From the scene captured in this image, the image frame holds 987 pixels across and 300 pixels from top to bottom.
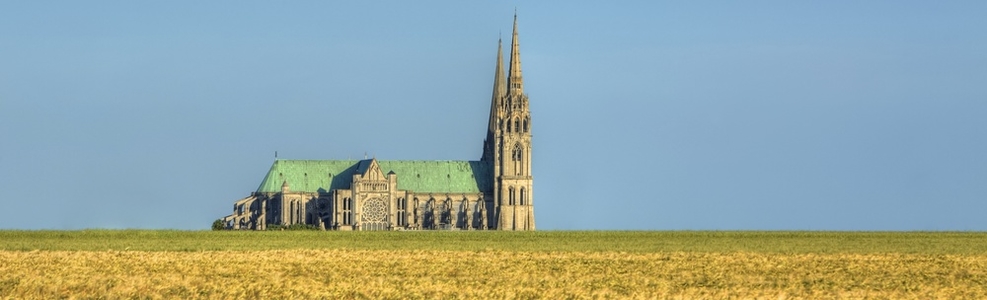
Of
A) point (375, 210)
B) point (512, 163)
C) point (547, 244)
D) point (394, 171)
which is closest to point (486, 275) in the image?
point (547, 244)

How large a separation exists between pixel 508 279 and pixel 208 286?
291 inches

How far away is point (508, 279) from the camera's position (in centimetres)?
4125

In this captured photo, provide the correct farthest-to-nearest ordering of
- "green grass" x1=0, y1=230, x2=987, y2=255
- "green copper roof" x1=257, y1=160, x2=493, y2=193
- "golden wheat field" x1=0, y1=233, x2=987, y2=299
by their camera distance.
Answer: "green copper roof" x1=257, y1=160, x2=493, y2=193 < "green grass" x1=0, y1=230, x2=987, y2=255 < "golden wheat field" x1=0, y1=233, x2=987, y2=299

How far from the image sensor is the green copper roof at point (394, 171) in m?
159

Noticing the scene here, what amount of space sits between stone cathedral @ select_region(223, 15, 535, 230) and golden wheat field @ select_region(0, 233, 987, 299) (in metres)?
95.5

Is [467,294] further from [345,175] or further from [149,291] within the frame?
[345,175]

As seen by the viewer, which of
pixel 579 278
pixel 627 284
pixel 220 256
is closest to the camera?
pixel 627 284

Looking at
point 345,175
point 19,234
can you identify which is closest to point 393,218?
point 345,175

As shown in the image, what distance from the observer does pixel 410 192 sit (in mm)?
158750

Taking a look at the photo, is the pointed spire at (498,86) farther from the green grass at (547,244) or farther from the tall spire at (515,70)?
the green grass at (547,244)

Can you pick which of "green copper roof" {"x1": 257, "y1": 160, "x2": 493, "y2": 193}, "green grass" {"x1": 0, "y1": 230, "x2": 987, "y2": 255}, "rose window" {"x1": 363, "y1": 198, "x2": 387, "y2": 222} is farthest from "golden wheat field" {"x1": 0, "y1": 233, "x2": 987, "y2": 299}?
"green copper roof" {"x1": 257, "y1": 160, "x2": 493, "y2": 193}

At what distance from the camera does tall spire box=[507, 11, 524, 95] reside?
163 m

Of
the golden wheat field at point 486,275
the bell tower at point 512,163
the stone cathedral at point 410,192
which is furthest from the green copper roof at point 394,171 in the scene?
the golden wheat field at point 486,275

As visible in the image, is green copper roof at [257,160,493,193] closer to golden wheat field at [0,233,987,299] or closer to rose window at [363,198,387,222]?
rose window at [363,198,387,222]
